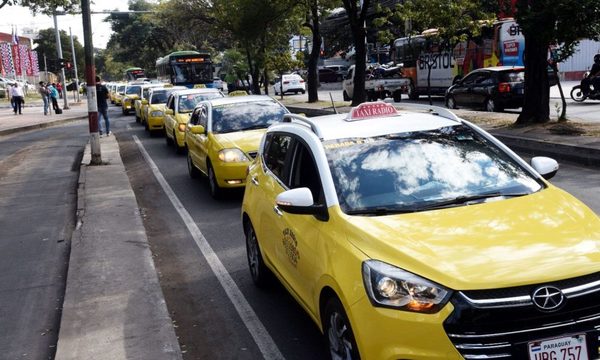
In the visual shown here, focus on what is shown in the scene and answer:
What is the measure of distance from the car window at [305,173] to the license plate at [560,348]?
169 centimetres

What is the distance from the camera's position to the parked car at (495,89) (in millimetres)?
22016

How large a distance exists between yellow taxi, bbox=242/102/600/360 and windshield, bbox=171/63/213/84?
35.4m

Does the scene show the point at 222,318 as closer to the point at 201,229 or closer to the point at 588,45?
the point at 201,229

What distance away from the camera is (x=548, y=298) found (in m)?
3.23

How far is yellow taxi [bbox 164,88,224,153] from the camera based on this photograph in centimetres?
1705

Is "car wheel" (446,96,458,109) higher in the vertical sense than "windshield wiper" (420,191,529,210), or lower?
lower

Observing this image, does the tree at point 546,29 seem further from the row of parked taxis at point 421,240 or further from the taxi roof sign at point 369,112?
the taxi roof sign at point 369,112

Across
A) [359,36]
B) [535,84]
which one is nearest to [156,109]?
[359,36]

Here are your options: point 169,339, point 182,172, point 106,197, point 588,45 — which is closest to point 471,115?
point 182,172

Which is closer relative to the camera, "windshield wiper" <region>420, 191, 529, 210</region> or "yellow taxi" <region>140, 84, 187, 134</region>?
"windshield wiper" <region>420, 191, 529, 210</region>

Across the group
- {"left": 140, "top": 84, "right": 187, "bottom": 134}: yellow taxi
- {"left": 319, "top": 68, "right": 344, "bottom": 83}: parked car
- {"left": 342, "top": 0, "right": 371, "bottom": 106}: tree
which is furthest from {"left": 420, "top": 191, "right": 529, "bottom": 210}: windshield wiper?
{"left": 319, "top": 68, "right": 344, "bottom": 83}: parked car

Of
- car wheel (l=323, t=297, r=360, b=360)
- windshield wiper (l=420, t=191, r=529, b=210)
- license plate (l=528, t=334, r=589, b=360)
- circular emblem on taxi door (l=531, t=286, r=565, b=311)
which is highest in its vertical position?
windshield wiper (l=420, t=191, r=529, b=210)

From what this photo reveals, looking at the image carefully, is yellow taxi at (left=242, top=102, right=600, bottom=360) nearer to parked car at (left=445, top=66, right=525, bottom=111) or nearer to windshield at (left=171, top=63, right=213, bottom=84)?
parked car at (left=445, top=66, right=525, bottom=111)

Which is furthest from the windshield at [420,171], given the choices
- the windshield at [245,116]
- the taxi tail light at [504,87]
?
the taxi tail light at [504,87]
